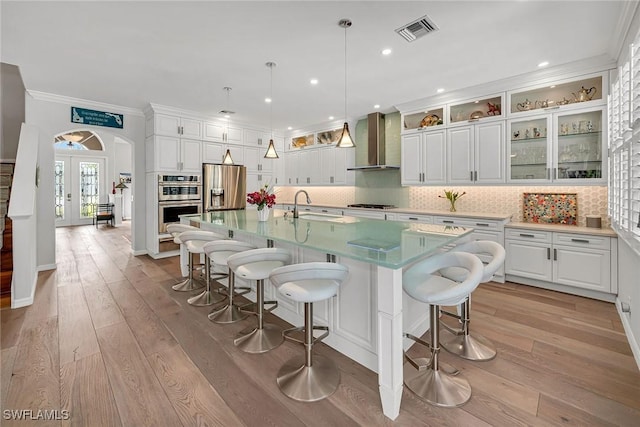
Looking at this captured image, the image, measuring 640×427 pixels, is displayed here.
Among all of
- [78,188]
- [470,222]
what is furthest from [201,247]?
[78,188]

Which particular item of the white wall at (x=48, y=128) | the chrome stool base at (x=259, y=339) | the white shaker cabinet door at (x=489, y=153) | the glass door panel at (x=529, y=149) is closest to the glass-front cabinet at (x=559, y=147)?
the glass door panel at (x=529, y=149)

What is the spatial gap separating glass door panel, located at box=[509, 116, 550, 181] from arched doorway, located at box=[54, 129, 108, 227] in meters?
11.8

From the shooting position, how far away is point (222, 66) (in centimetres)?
345

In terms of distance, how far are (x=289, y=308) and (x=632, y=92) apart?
325cm

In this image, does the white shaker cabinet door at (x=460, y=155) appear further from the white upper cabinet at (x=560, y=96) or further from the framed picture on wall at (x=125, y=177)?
the framed picture on wall at (x=125, y=177)

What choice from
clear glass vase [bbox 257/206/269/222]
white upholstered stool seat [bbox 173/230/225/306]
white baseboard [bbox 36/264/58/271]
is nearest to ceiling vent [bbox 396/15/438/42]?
clear glass vase [bbox 257/206/269/222]

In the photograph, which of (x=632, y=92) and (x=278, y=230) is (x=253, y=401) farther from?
(x=632, y=92)

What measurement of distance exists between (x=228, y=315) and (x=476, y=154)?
13.2 feet

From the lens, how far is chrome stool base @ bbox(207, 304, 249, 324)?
8.95ft

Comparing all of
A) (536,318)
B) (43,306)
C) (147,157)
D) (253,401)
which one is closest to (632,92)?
(536,318)

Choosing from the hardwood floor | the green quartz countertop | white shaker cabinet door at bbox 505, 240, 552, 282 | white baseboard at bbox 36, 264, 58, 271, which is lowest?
the hardwood floor

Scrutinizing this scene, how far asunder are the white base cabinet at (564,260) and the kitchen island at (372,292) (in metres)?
1.75

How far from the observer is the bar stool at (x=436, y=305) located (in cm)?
163

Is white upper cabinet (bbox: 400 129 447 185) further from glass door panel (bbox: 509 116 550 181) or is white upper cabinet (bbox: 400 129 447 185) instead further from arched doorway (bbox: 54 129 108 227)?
arched doorway (bbox: 54 129 108 227)
